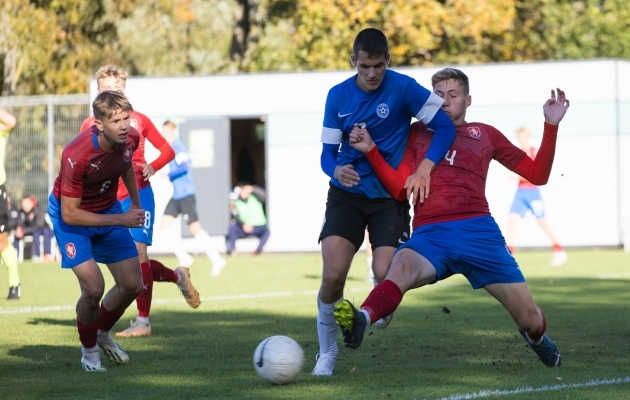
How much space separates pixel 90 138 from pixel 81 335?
137 cm

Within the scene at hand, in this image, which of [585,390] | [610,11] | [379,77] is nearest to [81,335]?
[379,77]

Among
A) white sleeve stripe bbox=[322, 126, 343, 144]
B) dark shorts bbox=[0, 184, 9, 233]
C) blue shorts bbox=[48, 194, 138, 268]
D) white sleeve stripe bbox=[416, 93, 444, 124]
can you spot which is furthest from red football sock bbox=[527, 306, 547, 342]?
dark shorts bbox=[0, 184, 9, 233]

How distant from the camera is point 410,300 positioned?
12.8 metres

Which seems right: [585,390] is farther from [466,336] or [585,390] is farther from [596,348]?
[466,336]

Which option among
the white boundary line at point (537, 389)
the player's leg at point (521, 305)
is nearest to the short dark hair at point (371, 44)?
the player's leg at point (521, 305)

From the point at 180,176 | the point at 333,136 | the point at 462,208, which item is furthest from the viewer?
the point at 180,176

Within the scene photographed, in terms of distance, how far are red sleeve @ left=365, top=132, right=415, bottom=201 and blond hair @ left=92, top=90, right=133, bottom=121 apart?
66.8 inches

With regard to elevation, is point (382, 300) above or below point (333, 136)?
below

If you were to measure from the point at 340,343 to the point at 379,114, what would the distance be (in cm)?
264

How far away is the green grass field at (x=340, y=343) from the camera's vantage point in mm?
6430

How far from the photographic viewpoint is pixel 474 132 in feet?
22.8

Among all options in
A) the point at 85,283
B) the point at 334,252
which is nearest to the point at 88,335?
the point at 85,283

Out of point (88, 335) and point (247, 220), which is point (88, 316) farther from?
point (247, 220)

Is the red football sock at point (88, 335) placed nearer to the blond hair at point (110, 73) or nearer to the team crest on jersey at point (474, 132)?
the blond hair at point (110, 73)
